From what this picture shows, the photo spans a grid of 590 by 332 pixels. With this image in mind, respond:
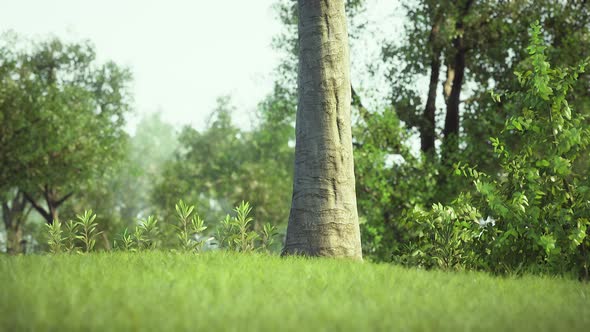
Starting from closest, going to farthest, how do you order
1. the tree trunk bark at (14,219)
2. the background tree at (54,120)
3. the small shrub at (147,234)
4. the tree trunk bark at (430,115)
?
the small shrub at (147,234) < the tree trunk bark at (430,115) < the background tree at (54,120) < the tree trunk bark at (14,219)

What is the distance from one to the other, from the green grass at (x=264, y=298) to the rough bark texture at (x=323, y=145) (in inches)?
53.1

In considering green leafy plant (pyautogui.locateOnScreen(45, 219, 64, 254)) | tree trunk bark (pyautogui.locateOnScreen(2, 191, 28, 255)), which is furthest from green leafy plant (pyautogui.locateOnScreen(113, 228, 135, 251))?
tree trunk bark (pyautogui.locateOnScreen(2, 191, 28, 255))

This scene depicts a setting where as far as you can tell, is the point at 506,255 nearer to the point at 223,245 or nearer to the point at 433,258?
the point at 433,258

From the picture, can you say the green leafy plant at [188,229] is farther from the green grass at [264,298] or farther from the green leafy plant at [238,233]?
the green grass at [264,298]

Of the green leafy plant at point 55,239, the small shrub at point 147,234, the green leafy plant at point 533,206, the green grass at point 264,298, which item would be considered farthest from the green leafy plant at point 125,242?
the green leafy plant at point 533,206

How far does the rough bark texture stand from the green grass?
4.42ft

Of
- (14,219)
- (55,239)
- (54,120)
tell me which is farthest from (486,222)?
(14,219)

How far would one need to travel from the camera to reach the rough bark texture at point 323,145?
7.88 m

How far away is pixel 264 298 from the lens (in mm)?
4402

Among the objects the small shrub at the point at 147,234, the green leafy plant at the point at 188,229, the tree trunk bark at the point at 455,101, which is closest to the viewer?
the green leafy plant at the point at 188,229

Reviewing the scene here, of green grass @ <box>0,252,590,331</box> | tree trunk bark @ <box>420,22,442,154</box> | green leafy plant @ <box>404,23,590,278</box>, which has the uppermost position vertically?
tree trunk bark @ <box>420,22,442,154</box>

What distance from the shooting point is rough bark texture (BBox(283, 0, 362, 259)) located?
25.9 feet

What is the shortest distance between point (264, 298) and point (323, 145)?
395cm

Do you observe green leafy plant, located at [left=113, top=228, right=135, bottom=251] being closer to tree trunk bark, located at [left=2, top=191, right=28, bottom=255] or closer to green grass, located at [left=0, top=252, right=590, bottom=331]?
green grass, located at [left=0, top=252, right=590, bottom=331]
